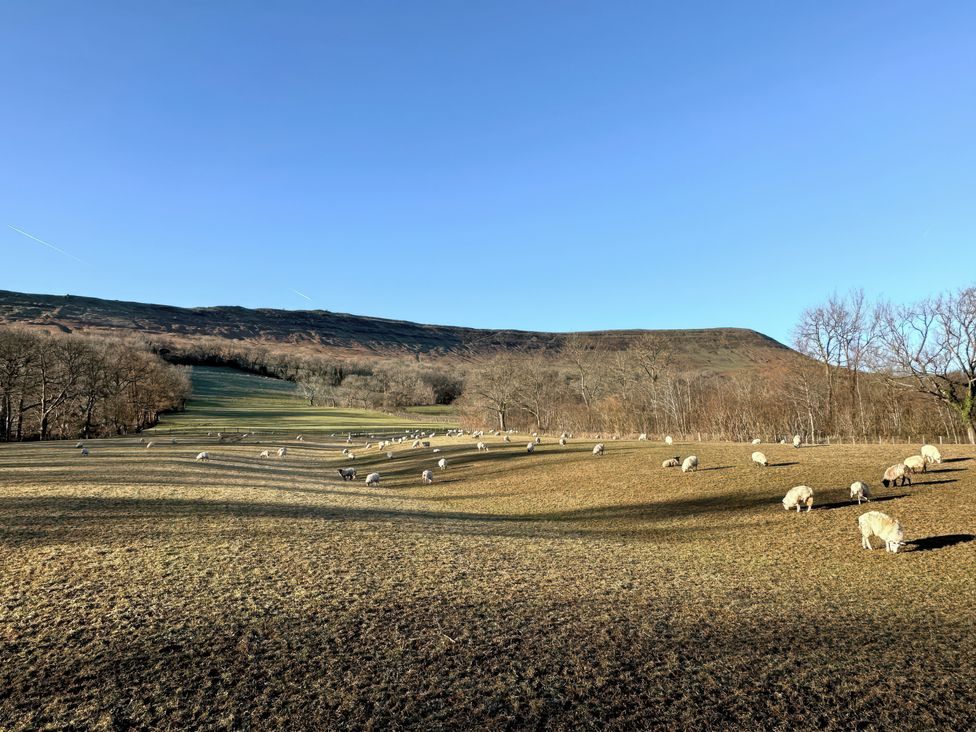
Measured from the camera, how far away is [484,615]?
7.54 meters

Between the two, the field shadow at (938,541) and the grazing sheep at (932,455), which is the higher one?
the grazing sheep at (932,455)

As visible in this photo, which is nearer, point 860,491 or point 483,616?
point 483,616

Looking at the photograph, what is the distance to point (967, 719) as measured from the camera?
512 centimetres

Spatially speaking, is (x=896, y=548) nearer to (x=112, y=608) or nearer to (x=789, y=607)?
(x=789, y=607)

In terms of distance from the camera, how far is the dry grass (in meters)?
5.18

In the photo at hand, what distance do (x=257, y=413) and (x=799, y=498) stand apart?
88.1 meters

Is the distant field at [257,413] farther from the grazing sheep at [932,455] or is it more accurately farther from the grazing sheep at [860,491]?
the grazing sheep at [860,491]

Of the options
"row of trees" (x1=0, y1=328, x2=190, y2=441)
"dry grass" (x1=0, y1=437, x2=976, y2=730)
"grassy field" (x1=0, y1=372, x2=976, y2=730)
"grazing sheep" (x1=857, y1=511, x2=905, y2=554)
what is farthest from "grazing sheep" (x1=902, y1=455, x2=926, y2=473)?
"row of trees" (x1=0, y1=328, x2=190, y2=441)

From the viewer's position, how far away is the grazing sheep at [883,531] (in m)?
10.7

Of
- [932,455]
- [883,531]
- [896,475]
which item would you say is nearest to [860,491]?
[896,475]

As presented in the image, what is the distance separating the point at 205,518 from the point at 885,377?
4135 centimetres

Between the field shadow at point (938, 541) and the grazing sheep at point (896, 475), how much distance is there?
4.60m

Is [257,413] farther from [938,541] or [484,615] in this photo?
[938,541]

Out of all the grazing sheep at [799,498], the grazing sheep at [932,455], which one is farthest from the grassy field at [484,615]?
the grazing sheep at [932,455]
